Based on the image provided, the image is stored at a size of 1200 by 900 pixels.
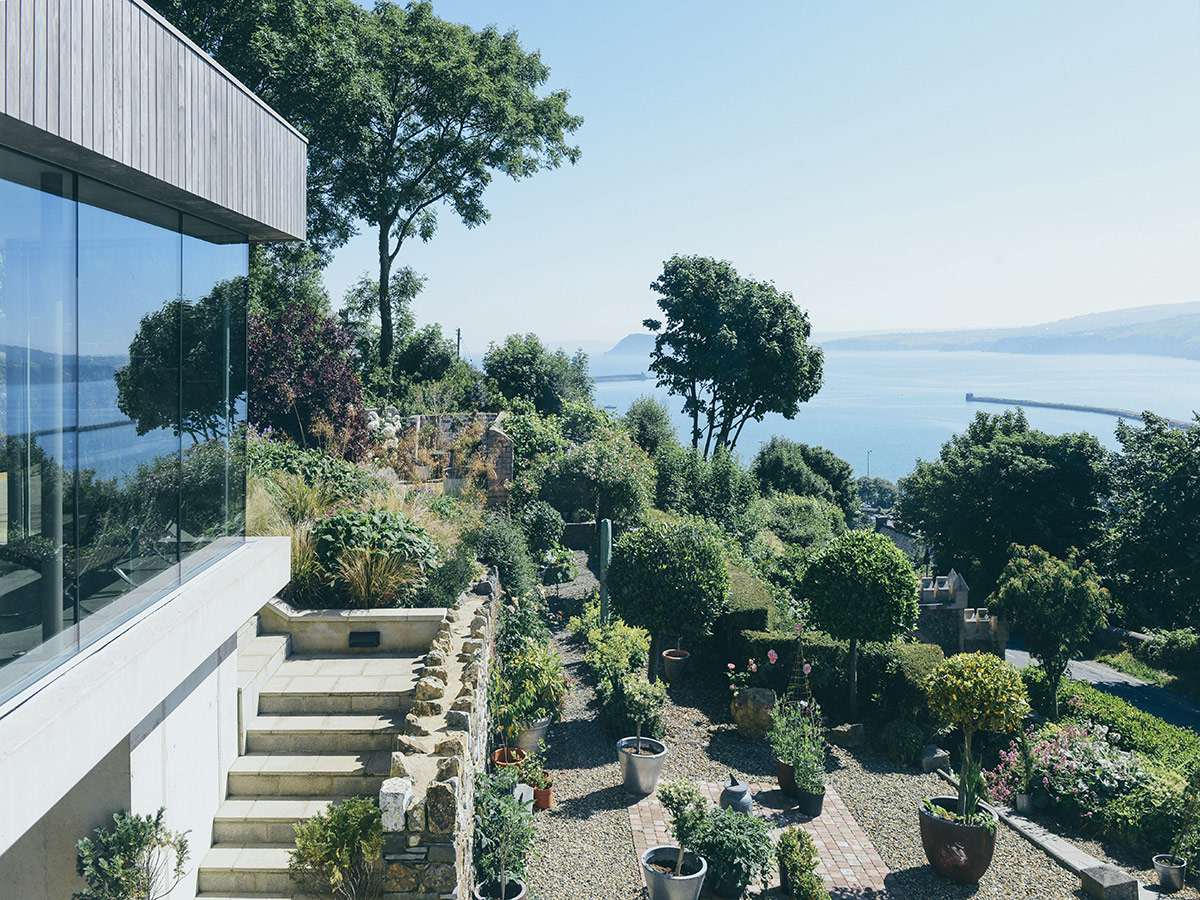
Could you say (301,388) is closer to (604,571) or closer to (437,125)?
(604,571)

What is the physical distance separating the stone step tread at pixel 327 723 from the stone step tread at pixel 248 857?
1006 mm

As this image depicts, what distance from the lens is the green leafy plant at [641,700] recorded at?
945 cm

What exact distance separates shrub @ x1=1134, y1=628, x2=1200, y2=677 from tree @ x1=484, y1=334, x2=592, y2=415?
2035 cm

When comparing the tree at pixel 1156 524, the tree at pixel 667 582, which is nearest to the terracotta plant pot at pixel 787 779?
the tree at pixel 667 582

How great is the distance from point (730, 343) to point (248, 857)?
26734mm

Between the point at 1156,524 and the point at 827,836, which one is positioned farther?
the point at 1156,524

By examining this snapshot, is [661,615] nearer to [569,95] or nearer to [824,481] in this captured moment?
[569,95]

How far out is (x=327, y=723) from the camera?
7.40m

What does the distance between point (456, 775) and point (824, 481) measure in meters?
32.5

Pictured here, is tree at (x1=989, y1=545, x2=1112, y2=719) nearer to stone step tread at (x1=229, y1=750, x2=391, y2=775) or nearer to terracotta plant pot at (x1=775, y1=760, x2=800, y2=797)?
terracotta plant pot at (x1=775, y1=760, x2=800, y2=797)

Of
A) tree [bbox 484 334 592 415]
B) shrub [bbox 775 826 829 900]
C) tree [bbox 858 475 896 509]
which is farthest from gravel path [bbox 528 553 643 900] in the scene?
tree [bbox 858 475 896 509]

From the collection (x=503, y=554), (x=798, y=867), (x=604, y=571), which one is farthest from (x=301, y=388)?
(x=798, y=867)

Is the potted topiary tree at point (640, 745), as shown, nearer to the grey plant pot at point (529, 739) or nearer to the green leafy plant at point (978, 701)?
the grey plant pot at point (529, 739)

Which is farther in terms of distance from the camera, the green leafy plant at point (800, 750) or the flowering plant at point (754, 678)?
the flowering plant at point (754, 678)
